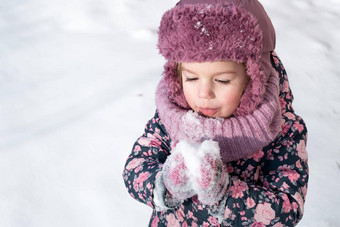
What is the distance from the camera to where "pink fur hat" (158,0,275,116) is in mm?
988

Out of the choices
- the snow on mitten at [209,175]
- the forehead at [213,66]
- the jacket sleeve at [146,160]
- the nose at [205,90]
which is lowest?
the snow on mitten at [209,175]

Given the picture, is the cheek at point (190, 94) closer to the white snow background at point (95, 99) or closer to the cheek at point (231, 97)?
the cheek at point (231, 97)

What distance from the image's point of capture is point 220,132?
1067mm

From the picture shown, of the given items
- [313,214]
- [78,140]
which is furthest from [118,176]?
[313,214]

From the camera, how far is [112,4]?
323 centimetres

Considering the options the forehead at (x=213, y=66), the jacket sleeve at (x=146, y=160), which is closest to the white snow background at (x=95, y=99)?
the jacket sleeve at (x=146, y=160)

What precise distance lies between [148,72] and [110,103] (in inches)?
14.3

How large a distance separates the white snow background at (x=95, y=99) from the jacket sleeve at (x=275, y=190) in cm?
76

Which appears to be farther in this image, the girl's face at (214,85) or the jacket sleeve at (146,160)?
the jacket sleeve at (146,160)

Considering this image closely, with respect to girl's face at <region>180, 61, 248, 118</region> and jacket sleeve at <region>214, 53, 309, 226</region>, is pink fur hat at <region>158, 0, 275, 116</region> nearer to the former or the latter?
girl's face at <region>180, 61, 248, 118</region>

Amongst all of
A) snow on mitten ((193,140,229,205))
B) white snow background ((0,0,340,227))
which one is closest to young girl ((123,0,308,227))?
snow on mitten ((193,140,229,205))

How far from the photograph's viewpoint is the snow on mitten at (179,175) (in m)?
0.96

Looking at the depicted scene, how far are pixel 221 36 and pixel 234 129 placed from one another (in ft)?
0.78

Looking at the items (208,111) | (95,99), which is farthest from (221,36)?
(95,99)
